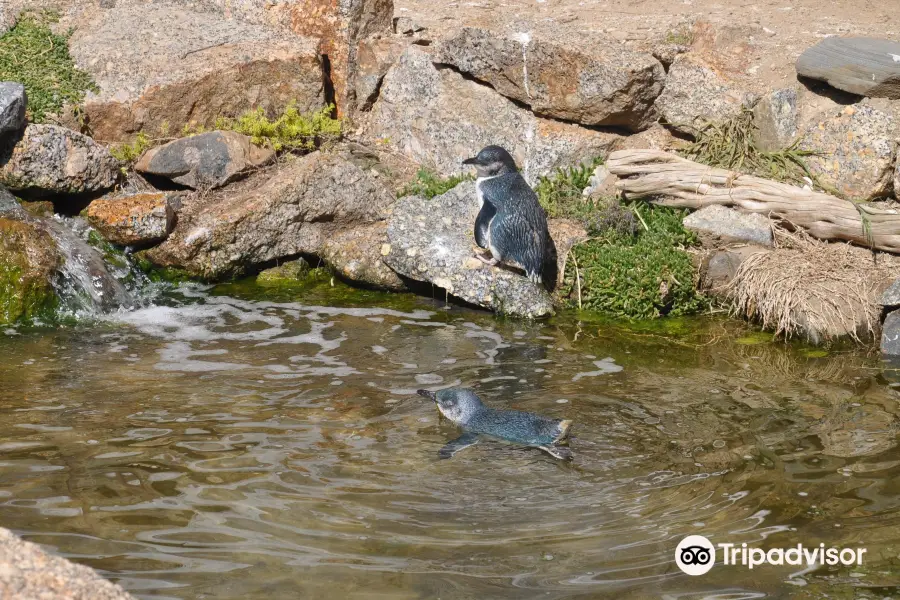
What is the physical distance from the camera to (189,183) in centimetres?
969

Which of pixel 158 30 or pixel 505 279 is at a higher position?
pixel 158 30

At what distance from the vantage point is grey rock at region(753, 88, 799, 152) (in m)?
9.19

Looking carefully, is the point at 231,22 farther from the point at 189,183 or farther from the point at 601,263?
the point at 601,263

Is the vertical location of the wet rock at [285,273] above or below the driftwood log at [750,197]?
below

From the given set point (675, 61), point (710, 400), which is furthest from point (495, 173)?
point (710, 400)

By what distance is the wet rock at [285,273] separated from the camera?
932 centimetres

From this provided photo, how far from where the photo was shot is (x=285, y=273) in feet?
30.8

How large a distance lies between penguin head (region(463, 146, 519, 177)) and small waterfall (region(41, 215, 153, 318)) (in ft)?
10.7

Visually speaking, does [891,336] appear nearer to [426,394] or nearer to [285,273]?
[426,394]

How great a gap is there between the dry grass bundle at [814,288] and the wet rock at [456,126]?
2420 mm

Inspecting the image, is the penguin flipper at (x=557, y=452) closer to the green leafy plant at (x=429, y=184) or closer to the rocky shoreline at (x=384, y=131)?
the rocky shoreline at (x=384, y=131)

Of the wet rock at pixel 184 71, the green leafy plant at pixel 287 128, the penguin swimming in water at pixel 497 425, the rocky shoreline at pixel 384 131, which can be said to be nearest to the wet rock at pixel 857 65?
the rocky shoreline at pixel 384 131

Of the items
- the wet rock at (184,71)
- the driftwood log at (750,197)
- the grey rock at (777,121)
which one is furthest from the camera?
the wet rock at (184,71)

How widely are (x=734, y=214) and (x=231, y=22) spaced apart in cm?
627
